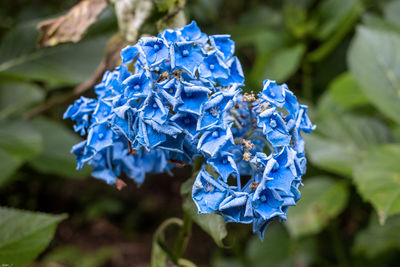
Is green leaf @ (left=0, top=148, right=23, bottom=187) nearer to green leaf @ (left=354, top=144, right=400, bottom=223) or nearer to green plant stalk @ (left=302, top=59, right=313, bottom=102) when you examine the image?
green leaf @ (left=354, top=144, right=400, bottom=223)

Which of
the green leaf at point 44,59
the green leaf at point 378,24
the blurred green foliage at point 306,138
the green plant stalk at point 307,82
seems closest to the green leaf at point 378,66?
the blurred green foliage at point 306,138

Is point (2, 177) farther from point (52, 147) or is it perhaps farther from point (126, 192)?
point (126, 192)

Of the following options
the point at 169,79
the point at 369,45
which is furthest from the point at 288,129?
the point at 369,45

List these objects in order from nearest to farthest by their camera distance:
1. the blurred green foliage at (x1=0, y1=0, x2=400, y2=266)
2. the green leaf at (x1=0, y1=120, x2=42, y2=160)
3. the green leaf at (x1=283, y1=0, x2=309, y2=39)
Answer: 1. the blurred green foliage at (x1=0, y1=0, x2=400, y2=266)
2. the green leaf at (x1=0, y1=120, x2=42, y2=160)
3. the green leaf at (x1=283, y1=0, x2=309, y2=39)

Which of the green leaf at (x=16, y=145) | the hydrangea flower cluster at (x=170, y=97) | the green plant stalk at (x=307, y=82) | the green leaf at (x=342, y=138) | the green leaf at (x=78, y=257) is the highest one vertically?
the hydrangea flower cluster at (x=170, y=97)

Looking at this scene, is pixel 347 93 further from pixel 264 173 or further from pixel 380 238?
pixel 264 173

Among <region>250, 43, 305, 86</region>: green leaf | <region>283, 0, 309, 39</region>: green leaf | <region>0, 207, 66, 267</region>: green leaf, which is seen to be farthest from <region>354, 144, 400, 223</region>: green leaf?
<region>283, 0, 309, 39</region>: green leaf

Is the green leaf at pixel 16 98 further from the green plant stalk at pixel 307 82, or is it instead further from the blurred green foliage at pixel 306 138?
the green plant stalk at pixel 307 82
